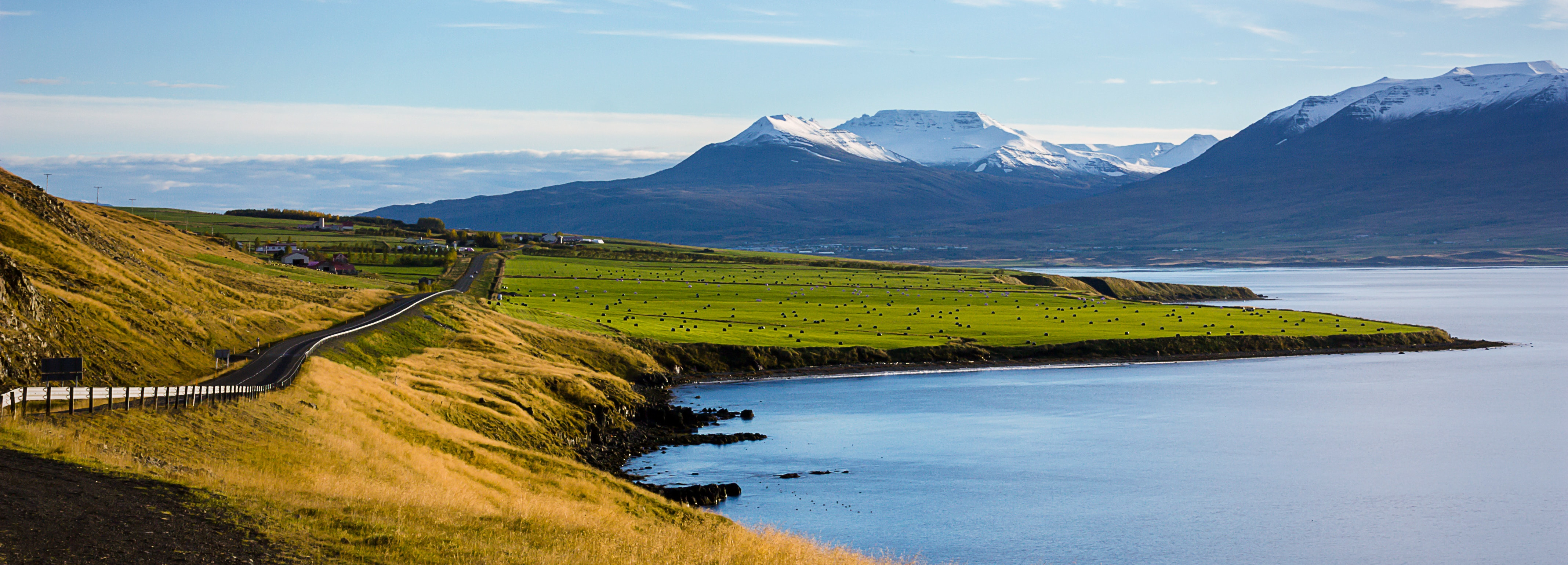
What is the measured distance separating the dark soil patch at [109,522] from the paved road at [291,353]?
17341 mm

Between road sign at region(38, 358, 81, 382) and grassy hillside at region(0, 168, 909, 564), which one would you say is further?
road sign at region(38, 358, 81, 382)

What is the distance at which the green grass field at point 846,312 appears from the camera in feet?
342

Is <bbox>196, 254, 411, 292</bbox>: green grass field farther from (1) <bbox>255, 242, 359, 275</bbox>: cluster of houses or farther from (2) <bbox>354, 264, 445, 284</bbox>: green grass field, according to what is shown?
(1) <bbox>255, 242, 359, 275</bbox>: cluster of houses

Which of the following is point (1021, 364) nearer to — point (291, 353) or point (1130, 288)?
point (291, 353)

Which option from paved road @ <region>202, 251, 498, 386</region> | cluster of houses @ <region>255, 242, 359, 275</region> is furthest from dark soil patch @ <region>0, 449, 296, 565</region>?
cluster of houses @ <region>255, 242, 359, 275</region>

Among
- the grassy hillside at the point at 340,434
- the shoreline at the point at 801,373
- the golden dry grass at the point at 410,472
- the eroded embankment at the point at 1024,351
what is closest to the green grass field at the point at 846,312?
the eroded embankment at the point at 1024,351

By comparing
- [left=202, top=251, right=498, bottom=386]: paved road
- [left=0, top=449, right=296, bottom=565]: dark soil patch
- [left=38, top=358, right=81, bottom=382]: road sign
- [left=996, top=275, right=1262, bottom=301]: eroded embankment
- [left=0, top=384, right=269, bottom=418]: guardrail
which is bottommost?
[left=202, top=251, right=498, bottom=386]: paved road

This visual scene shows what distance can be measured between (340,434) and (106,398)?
753 cm

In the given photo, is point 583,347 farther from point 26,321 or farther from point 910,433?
point 26,321

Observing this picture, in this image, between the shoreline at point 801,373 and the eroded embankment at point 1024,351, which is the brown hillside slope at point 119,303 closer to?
the shoreline at point 801,373

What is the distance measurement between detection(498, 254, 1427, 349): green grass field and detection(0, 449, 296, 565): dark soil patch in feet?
240

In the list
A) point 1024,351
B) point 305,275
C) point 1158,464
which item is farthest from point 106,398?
point 305,275

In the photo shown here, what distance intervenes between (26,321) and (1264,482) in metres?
51.2

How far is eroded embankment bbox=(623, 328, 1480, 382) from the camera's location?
93.9m
